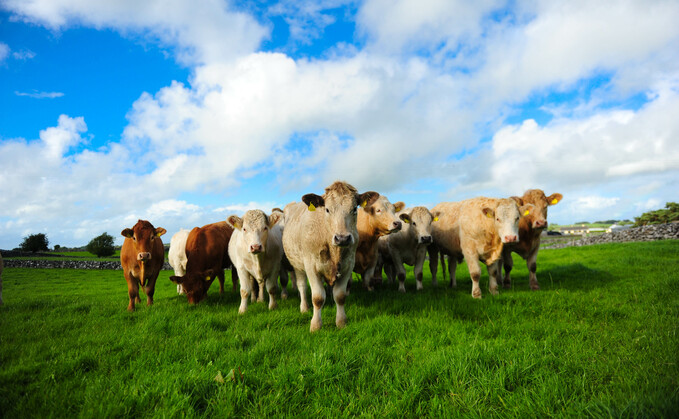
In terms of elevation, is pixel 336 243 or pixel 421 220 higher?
pixel 421 220

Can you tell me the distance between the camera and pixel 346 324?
5184 millimetres

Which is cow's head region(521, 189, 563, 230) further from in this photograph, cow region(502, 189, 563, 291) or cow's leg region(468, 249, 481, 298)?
cow's leg region(468, 249, 481, 298)

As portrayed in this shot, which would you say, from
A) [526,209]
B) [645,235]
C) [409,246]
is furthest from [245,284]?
[645,235]

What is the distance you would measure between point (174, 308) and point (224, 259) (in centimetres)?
206

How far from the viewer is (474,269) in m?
7.36

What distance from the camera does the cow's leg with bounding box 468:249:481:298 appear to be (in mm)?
7134

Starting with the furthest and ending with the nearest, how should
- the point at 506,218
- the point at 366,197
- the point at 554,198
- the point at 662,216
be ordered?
1. the point at 662,216
2. the point at 554,198
3. the point at 506,218
4. the point at 366,197

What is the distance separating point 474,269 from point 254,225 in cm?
515

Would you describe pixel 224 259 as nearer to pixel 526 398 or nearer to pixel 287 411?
pixel 287 411

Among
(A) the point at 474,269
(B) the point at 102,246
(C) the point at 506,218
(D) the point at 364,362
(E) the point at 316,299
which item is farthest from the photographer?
(B) the point at 102,246

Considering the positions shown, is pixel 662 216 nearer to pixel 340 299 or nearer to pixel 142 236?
pixel 340 299

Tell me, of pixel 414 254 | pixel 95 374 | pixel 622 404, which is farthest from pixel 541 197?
pixel 95 374

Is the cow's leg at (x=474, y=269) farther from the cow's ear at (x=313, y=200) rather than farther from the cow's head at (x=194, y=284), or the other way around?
the cow's head at (x=194, y=284)

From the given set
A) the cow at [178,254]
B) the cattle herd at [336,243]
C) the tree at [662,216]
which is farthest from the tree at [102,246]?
the tree at [662,216]
